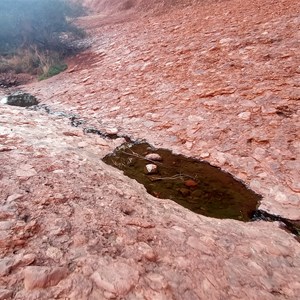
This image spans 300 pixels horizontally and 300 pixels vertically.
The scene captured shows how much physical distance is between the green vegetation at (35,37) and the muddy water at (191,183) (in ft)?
13.4

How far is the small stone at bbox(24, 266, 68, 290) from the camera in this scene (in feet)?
3.92

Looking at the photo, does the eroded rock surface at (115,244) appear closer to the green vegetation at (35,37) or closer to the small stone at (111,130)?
the small stone at (111,130)

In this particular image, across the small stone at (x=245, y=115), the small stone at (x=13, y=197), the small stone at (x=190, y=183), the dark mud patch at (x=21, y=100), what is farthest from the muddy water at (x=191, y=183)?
the dark mud patch at (x=21, y=100)

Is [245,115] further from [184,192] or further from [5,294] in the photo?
[5,294]

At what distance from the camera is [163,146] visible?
10.6 ft

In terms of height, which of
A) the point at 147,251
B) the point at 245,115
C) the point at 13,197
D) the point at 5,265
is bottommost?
the point at 245,115

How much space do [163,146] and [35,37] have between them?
637 centimetres

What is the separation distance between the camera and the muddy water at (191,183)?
2.39 meters

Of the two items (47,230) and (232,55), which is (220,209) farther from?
(232,55)

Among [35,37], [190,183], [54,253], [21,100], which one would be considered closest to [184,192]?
[190,183]

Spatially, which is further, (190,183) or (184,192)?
(190,183)

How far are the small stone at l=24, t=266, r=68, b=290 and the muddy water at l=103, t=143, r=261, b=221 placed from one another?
1288 millimetres

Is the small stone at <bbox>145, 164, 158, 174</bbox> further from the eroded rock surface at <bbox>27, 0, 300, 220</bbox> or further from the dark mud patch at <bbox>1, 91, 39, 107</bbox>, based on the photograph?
the dark mud patch at <bbox>1, 91, 39, 107</bbox>

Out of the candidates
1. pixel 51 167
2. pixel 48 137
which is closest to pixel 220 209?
pixel 51 167
